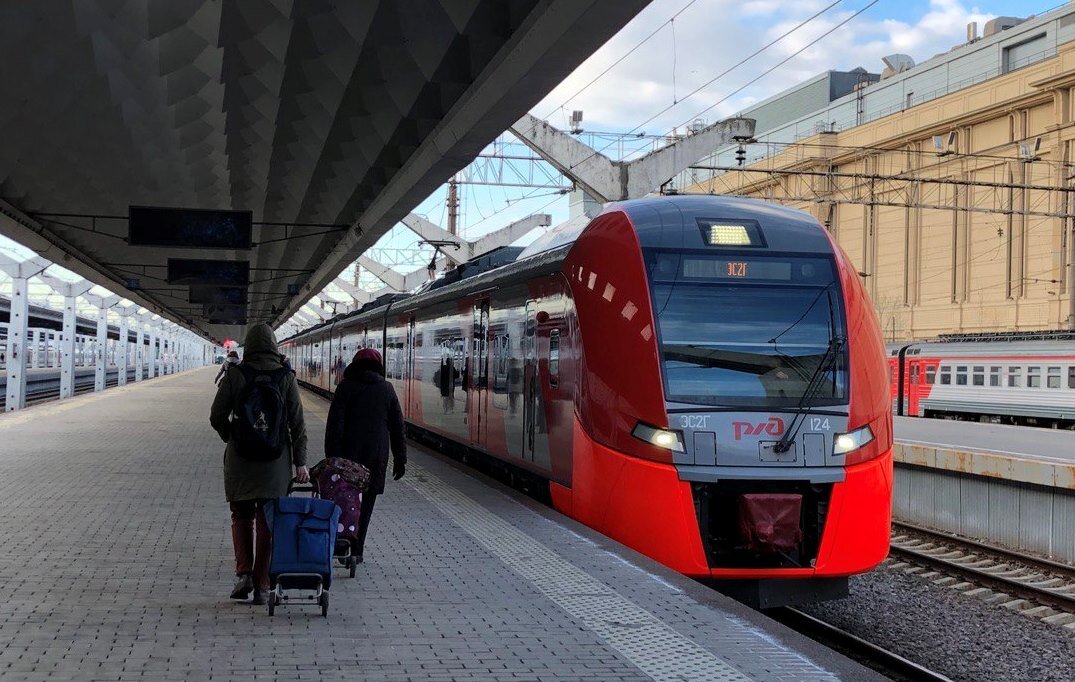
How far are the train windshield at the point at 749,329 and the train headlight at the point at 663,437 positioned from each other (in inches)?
10.5

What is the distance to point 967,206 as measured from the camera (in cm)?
4172

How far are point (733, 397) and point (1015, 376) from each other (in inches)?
903

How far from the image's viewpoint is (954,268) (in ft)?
145

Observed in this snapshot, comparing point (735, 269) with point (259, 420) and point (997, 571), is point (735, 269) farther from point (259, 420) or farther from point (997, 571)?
point (997, 571)

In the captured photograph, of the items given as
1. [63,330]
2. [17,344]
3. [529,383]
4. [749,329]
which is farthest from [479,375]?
[63,330]

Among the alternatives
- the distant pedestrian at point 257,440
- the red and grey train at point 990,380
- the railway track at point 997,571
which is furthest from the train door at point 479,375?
the red and grey train at point 990,380

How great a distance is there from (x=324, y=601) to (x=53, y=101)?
856cm

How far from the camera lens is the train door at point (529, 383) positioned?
10875mm

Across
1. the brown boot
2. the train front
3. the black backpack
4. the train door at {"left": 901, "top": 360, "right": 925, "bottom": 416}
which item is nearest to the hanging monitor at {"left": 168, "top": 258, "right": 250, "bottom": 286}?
the train front

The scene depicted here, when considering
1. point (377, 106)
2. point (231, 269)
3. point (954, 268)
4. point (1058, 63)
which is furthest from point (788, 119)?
point (377, 106)

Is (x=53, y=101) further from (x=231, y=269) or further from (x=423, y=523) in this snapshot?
(x=231, y=269)

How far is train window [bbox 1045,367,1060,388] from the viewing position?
88.7 feet

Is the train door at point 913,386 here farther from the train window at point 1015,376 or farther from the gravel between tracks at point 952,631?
the gravel between tracks at point 952,631

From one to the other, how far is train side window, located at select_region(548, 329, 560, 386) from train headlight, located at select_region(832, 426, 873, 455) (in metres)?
2.72
